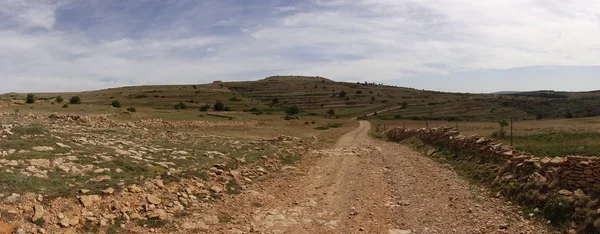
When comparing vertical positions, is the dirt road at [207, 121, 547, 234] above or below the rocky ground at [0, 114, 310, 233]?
below

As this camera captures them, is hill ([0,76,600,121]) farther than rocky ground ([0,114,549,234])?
Yes

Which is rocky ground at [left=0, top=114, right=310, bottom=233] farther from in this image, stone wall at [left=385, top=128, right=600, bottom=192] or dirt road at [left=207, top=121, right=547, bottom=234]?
stone wall at [left=385, top=128, right=600, bottom=192]

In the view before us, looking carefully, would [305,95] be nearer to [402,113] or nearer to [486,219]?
[402,113]

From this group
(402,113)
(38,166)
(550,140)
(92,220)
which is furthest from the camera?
(402,113)

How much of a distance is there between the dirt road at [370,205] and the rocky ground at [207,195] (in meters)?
0.03

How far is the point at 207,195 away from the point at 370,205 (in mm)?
4604

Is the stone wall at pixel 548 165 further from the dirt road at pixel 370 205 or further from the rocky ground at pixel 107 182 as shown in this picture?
the rocky ground at pixel 107 182

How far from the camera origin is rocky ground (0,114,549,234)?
331 inches

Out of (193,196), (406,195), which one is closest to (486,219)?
(406,195)

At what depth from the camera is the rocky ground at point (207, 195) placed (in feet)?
27.6

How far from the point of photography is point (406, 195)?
12.0m

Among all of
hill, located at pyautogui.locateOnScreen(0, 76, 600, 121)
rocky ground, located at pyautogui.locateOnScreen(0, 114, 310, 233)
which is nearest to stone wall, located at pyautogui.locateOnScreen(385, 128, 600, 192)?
rocky ground, located at pyautogui.locateOnScreen(0, 114, 310, 233)

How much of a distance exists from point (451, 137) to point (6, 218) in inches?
747

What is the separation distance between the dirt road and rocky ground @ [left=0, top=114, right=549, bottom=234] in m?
0.03
